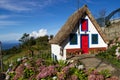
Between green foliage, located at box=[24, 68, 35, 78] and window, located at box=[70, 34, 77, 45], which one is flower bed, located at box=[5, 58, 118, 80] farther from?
window, located at box=[70, 34, 77, 45]

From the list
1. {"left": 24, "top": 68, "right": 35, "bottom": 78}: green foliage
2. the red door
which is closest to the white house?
the red door

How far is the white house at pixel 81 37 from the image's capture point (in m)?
23.5

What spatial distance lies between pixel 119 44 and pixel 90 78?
10978 mm

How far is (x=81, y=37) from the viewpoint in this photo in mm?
24312

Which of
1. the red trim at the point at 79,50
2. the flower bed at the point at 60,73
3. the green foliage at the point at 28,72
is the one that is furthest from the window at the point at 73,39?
the green foliage at the point at 28,72

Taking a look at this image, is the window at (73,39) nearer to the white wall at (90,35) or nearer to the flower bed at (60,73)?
the white wall at (90,35)

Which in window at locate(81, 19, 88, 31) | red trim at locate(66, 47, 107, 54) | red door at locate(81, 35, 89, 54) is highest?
window at locate(81, 19, 88, 31)

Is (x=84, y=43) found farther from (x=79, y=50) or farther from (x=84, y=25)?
(x=84, y=25)

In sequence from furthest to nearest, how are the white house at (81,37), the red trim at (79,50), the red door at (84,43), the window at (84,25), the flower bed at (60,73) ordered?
the red door at (84,43), the window at (84,25), the red trim at (79,50), the white house at (81,37), the flower bed at (60,73)

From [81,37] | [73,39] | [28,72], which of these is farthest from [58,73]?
[81,37]

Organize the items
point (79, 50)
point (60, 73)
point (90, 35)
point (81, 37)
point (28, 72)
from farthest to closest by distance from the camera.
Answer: point (90, 35)
point (81, 37)
point (79, 50)
point (28, 72)
point (60, 73)

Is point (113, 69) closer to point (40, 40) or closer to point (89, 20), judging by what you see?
point (89, 20)

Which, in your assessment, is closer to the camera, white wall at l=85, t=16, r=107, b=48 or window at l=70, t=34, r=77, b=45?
window at l=70, t=34, r=77, b=45

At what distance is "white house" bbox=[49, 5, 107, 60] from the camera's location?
925 inches
